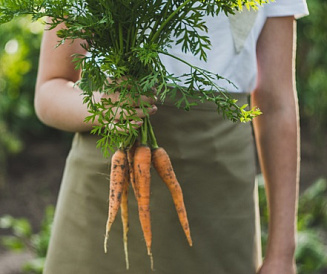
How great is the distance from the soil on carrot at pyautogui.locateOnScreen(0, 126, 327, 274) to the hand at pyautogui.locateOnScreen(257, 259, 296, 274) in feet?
11.3

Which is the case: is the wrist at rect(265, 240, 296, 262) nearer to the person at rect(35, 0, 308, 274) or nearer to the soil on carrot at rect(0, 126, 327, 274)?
the person at rect(35, 0, 308, 274)

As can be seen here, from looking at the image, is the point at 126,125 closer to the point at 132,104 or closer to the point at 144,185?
the point at 132,104

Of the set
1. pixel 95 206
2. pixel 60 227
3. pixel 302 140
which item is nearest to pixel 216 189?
pixel 95 206

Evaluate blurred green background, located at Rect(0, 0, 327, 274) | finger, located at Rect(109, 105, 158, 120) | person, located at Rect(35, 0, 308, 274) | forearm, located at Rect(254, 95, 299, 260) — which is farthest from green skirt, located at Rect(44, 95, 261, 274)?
blurred green background, located at Rect(0, 0, 327, 274)

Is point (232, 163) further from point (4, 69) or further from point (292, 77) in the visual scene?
point (4, 69)

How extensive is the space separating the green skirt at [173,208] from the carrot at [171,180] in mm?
97

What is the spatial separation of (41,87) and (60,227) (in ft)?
1.31

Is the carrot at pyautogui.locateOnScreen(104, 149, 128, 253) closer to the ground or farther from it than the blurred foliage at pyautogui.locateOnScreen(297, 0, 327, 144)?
closer to the ground

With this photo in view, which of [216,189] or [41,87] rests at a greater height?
[41,87]

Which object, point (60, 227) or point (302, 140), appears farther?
point (302, 140)

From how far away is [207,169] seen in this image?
150cm

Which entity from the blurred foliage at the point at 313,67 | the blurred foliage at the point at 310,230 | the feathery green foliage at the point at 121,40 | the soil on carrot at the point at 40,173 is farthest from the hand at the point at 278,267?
the blurred foliage at the point at 313,67

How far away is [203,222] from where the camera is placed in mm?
1507

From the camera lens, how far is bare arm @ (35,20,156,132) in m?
1.40
